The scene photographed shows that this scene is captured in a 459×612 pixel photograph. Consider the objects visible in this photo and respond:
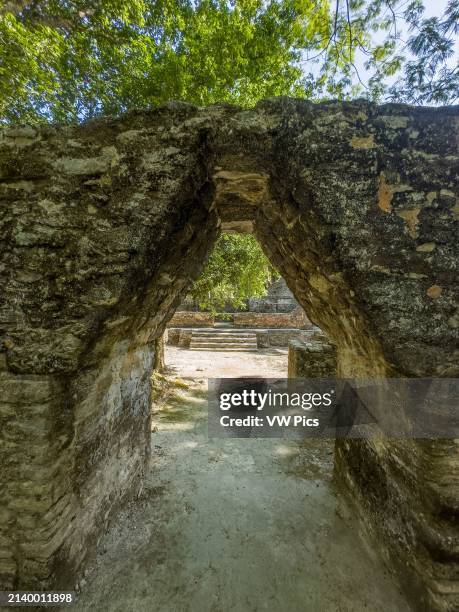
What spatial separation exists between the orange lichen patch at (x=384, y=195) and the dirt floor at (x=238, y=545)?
2.50 metres

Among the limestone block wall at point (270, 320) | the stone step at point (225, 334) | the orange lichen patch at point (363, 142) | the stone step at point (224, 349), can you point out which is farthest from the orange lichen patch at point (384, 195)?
the limestone block wall at point (270, 320)

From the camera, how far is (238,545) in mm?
2053

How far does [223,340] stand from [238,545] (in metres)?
9.84

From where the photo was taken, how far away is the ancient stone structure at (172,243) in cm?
142

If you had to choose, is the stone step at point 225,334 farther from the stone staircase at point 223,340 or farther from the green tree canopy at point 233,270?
the green tree canopy at point 233,270

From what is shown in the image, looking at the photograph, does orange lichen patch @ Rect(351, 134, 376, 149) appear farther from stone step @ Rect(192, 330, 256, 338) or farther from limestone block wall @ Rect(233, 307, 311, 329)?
limestone block wall @ Rect(233, 307, 311, 329)

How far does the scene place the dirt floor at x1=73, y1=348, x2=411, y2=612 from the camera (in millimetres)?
1672

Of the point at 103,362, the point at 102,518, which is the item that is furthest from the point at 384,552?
the point at 103,362

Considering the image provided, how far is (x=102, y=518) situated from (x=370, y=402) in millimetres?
2308

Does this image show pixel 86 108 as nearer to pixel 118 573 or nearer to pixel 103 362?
pixel 103 362

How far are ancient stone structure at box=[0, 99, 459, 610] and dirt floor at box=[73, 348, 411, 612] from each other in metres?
0.33

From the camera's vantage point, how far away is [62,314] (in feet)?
4.66

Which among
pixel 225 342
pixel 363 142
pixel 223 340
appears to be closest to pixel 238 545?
pixel 363 142

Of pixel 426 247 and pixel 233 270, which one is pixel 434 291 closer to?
pixel 426 247
